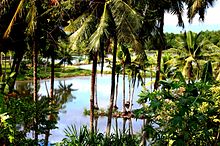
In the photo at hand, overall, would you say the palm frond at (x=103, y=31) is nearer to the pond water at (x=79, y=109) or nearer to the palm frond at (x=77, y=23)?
the palm frond at (x=77, y=23)

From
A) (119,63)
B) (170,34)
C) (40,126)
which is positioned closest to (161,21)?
(40,126)

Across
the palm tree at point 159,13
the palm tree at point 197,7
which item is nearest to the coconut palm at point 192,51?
the palm tree at point 197,7

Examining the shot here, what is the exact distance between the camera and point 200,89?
21.6 ft

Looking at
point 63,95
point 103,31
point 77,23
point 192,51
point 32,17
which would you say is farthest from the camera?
point 63,95

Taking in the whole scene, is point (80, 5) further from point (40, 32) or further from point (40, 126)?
point (40, 126)

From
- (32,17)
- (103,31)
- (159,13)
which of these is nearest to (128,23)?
(103,31)

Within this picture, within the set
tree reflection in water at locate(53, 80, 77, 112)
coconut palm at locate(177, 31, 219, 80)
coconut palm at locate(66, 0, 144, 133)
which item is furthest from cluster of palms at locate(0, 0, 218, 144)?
tree reflection in water at locate(53, 80, 77, 112)

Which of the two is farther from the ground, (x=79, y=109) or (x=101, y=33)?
(x=101, y=33)

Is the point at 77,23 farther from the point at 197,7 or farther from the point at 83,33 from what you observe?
the point at 197,7

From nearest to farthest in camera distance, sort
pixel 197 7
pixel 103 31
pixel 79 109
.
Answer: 1. pixel 103 31
2. pixel 197 7
3. pixel 79 109

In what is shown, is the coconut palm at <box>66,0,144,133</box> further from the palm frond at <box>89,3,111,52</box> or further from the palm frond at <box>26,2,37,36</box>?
the palm frond at <box>26,2,37,36</box>

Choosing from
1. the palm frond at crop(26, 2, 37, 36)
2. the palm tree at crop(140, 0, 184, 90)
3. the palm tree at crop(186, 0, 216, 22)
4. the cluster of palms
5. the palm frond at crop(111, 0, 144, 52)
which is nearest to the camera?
the palm frond at crop(111, 0, 144, 52)

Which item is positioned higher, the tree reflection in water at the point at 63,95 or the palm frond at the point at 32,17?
the palm frond at the point at 32,17

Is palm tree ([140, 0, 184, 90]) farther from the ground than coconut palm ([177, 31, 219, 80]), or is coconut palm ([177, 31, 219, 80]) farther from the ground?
palm tree ([140, 0, 184, 90])
